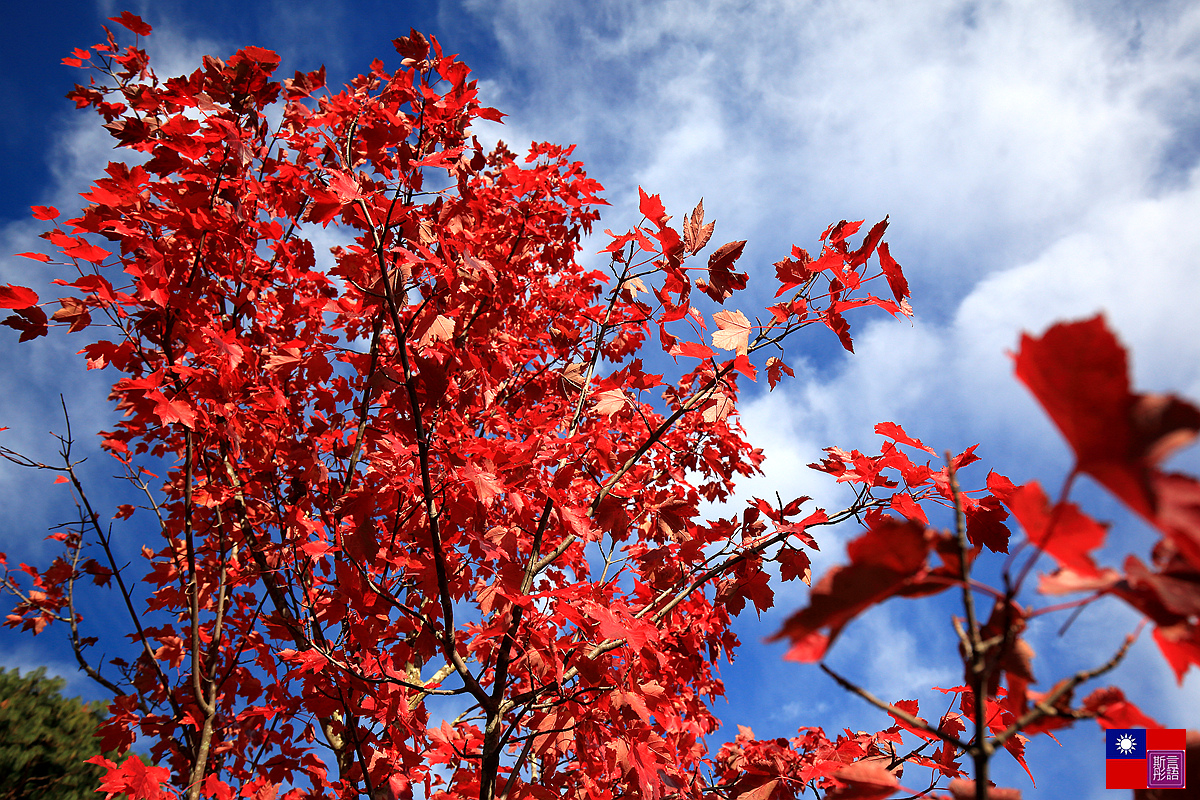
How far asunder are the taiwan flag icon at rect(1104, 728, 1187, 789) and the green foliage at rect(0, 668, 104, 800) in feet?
31.8

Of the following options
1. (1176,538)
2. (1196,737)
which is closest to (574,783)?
(1196,737)

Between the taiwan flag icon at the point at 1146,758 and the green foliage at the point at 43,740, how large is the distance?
31.8 feet

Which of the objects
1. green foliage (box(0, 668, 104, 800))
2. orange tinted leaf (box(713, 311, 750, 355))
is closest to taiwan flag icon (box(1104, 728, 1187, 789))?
orange tinted leaf (box(713, 311, 750, 355))

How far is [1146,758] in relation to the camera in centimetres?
102

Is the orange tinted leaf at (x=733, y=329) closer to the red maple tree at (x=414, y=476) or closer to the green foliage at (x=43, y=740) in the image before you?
the red maple tree at (x=414, y=476)

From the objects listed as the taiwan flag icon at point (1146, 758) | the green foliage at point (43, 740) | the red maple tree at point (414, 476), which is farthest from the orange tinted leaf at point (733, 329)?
the green foliage at point (43, 740)

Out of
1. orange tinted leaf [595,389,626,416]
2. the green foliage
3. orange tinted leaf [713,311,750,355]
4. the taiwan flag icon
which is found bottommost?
the green foliage

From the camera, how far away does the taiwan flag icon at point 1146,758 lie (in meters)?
0.90

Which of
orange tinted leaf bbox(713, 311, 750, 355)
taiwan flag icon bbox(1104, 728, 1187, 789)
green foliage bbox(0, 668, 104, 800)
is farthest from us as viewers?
green foliage bbox(0, 668, 104, 800)

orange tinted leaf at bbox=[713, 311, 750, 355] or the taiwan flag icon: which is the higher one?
orange tinted leaf at bbox=[713, 311, 750, 355]

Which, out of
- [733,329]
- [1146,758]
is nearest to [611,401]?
[733,329]

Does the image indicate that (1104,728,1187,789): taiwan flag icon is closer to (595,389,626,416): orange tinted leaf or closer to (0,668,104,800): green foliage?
(595,389,626,416): orange tinted leaf

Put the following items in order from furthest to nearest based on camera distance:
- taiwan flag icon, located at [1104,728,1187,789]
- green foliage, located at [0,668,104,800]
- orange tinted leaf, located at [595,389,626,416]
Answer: green foliage, located at [0,668,104,800] < orange tinted leaf, located at [595,389,626,416] < taiwan flag icon, located at [1104,728,1187,789]

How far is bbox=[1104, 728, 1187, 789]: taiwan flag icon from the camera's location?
90cm
